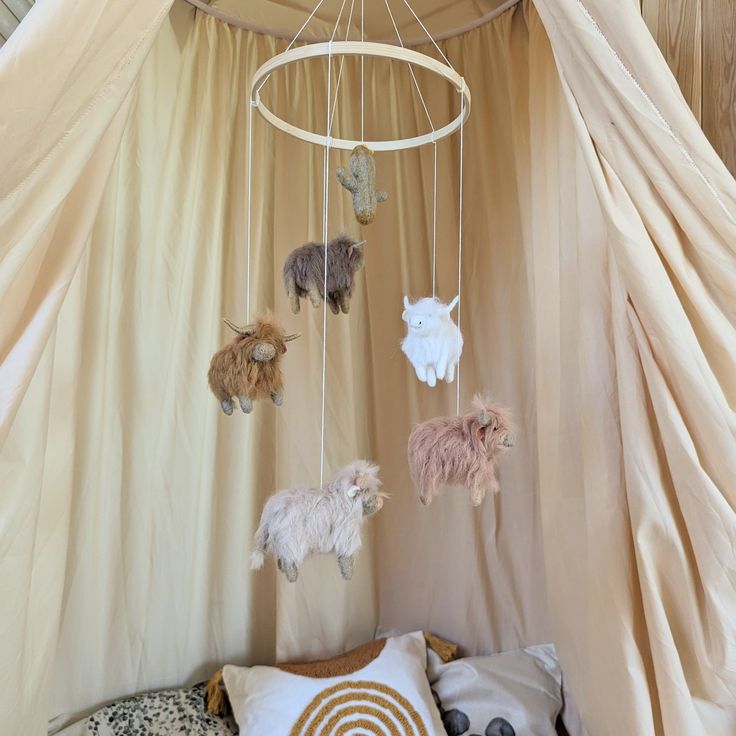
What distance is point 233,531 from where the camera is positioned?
Answer: 6.44ft

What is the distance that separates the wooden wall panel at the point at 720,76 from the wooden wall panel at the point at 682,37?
0.01 meters

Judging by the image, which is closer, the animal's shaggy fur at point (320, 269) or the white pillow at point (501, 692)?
the animal's shaggy fur at point (320, 269)

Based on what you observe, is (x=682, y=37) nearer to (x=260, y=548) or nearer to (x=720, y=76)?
(x=720, y=76)

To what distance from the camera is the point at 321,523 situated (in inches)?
47.1

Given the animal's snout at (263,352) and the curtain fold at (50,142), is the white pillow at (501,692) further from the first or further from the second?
the curtain fold at (50,142)

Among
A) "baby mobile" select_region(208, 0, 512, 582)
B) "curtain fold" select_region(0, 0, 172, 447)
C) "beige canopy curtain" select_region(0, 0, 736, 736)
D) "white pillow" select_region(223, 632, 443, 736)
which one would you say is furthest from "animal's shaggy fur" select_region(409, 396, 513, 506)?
"white pillow" select_region(223, 632, 443, 736)

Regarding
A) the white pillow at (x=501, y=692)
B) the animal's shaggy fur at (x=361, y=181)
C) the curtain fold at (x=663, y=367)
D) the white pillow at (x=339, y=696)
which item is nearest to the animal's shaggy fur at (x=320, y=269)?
the animal's shaggy fur at (x=361, y=181)

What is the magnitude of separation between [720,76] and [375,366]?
1.12m

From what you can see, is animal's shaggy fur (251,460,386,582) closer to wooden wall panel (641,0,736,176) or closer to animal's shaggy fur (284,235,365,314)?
animal's shaggy fur (284,235,365,314)

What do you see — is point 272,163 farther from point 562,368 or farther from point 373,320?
point 562,368

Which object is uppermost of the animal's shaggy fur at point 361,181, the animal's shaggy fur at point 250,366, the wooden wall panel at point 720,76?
the wooden wall panel at point 720,76

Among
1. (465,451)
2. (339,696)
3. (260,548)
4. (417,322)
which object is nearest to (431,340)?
(417,322)

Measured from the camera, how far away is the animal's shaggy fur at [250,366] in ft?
4.24

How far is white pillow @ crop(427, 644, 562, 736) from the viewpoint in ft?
5.73
